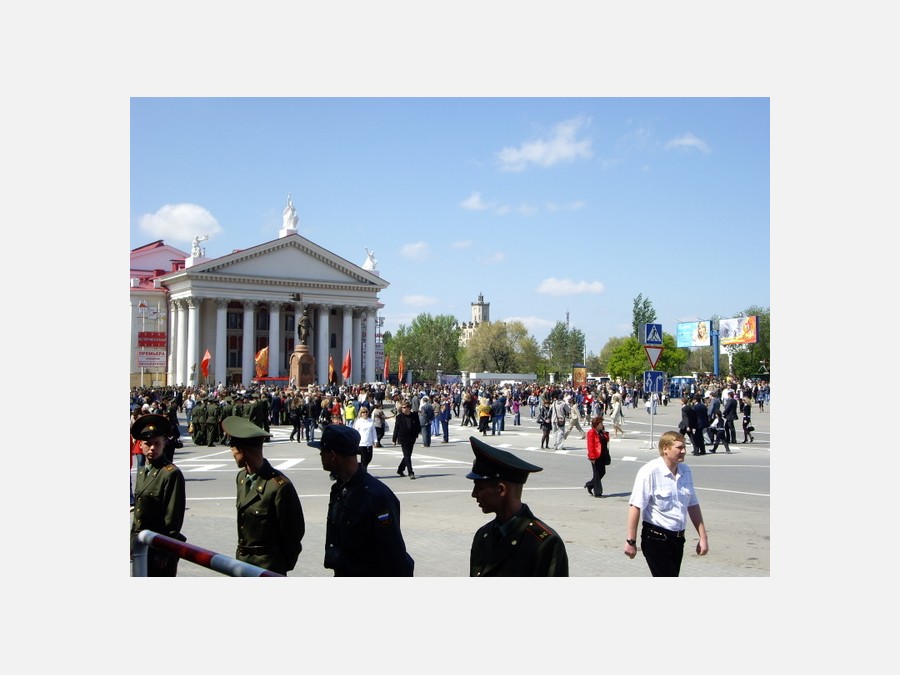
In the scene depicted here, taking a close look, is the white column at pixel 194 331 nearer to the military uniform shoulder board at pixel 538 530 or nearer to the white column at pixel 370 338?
the white column at pixel 370 338

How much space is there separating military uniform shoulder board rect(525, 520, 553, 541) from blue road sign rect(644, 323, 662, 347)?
57.6 ft

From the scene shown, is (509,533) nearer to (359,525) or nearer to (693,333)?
(359,525)

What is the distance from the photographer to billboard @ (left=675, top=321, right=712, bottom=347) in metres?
90.9

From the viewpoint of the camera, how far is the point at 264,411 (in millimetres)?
25984

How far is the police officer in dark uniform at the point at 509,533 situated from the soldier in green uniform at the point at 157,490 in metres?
2.89

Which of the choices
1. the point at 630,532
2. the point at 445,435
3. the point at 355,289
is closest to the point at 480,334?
the point at 355,289


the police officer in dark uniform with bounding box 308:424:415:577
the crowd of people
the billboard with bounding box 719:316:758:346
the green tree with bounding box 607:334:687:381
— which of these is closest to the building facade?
the green tree with bounding box 607:334:687:381

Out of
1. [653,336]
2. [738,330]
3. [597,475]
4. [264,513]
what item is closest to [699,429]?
[653,336]

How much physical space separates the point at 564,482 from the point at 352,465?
12.9 meters

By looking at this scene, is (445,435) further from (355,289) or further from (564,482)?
(355,289)

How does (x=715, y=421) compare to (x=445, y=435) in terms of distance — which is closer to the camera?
(x=715, y=421)

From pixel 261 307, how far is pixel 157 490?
82423 millimetres

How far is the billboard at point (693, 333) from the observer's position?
298ft

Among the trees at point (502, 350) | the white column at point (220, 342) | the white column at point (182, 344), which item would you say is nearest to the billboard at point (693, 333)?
the trees at point (502, 350)
